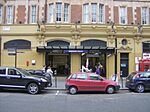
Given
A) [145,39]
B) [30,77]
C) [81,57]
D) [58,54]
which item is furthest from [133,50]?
[30,77]

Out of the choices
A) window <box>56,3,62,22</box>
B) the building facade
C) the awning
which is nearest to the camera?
the awning

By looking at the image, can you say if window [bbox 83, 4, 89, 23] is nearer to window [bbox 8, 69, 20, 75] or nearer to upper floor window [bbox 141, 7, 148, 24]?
upper floor window [bbox 141, 7, 148, 24]

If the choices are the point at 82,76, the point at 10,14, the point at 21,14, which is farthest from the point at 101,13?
the point at 82,76

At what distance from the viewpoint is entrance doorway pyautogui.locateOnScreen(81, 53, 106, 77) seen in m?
29.2

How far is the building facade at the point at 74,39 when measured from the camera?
28969 mm

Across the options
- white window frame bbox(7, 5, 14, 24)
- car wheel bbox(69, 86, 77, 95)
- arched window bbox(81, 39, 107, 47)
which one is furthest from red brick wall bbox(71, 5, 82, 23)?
car wheel bbox(69, 86, 77, 95)

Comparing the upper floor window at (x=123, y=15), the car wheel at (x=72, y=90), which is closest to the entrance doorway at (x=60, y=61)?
the upper floor window at (x=123, y=15)

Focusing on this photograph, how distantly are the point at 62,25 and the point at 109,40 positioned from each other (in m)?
5.10

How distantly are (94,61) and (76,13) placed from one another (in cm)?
567

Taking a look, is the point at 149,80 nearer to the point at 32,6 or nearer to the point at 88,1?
the point at 88,1

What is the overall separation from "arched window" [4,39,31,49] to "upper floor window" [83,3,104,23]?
21.8ft

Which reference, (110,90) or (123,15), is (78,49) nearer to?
(123,15)

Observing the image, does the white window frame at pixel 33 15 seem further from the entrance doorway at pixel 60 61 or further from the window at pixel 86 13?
the window at pixel 86 13

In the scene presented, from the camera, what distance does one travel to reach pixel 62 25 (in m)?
29.2
